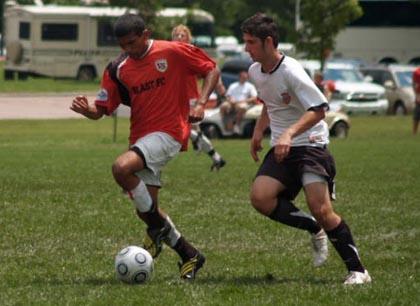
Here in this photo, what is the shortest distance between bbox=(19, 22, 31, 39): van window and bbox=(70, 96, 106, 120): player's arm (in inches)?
1873

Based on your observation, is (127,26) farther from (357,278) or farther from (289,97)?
(357,278)

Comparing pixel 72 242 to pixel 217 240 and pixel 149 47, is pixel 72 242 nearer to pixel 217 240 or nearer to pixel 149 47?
pixel 217 240

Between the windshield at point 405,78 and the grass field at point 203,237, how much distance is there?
22587 mm

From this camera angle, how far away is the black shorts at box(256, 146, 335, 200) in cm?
916

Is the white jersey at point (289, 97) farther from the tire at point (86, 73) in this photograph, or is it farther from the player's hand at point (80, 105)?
the tire at point (86, 73)

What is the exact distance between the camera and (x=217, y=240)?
11938 millimetres

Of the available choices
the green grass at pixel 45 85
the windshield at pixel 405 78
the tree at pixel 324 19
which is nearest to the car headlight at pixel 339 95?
Result: the tree at pixel 324 19

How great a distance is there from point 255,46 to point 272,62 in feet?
0.54

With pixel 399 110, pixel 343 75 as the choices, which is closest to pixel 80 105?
pixel 343 75

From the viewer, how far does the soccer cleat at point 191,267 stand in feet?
31.4

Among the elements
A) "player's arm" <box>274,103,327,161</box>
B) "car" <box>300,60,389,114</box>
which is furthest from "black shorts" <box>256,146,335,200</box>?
"car" <box>300,60,389,114</box>

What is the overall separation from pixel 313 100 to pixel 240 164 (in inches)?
511

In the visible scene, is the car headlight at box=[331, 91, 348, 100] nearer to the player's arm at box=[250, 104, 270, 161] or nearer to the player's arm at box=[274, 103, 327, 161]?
the player's arm at box=[250, 104, 270, 161]

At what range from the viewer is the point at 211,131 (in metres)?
33.1
